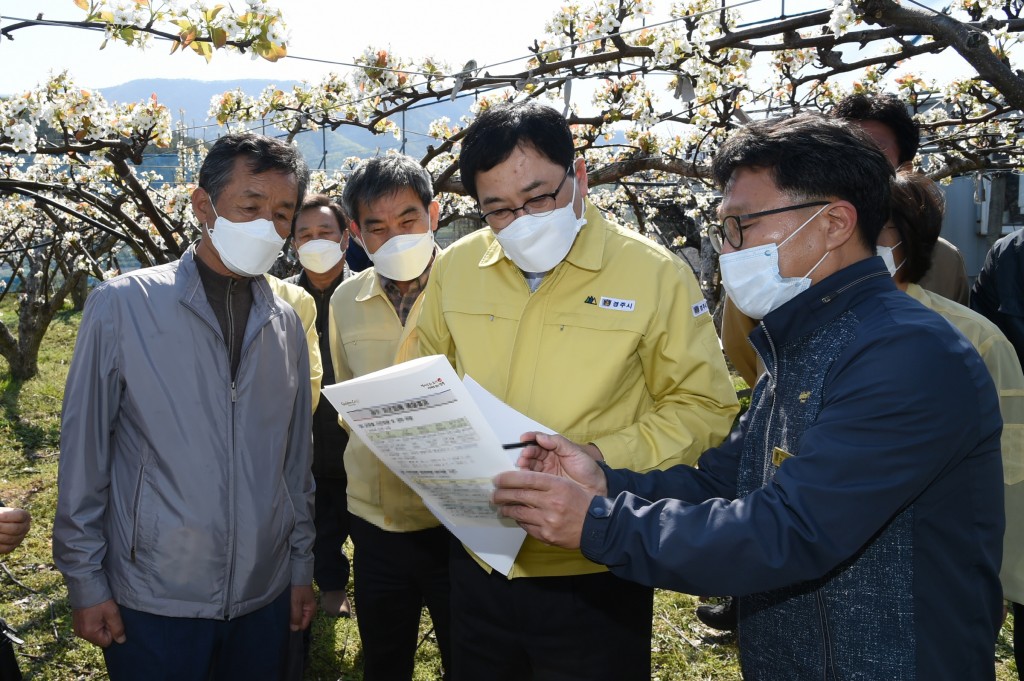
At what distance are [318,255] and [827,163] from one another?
9.05 ft

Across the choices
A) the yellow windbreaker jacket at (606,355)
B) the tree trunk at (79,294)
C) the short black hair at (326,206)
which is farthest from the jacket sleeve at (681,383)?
the tree trunk at (79,294)

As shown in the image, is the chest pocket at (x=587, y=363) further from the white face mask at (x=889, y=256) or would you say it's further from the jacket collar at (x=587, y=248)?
the white face mask at (x=889, y=256)

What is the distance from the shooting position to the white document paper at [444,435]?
1590 millimetres

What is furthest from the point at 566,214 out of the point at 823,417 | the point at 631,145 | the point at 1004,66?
the point at 631,145

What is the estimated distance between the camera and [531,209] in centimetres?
226

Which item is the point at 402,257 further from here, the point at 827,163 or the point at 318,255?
the point at 827,163

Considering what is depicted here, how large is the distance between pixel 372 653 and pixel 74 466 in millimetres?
1353

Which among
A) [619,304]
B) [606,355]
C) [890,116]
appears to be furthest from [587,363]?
[890,116]

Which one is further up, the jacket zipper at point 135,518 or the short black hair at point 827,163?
the short black hair at point 827,163

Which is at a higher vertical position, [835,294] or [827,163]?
[827,163]

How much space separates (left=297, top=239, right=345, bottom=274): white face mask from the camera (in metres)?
3.86

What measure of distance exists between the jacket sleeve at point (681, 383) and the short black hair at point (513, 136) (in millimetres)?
476

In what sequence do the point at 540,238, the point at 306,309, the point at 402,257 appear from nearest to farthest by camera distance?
the point at 540,238 → the point at 402,257 → the point at 306,309

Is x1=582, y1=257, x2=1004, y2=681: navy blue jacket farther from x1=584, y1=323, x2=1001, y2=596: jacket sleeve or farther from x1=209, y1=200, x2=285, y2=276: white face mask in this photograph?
x1=209, y1=200, x2=285, y2=276: white face mask
